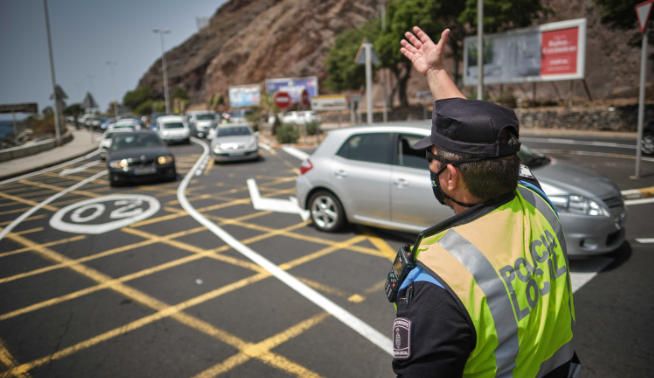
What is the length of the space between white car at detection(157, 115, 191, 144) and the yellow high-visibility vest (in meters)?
26.2

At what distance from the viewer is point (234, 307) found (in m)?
4.37

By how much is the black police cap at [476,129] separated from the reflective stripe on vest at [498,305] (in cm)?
31

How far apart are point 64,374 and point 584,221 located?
4856 mm

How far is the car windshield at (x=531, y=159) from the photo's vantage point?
18.4 ft

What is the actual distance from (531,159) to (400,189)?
5.50 ft

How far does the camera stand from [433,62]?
6.70 ft

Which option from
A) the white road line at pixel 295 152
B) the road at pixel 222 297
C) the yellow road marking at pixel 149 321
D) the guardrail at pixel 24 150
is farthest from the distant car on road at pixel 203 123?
the yellow road marking at pixel 149 321

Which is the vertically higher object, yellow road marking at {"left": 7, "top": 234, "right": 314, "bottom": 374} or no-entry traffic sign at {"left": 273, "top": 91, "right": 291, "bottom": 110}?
no-entry traffic sign at {"left": 273, "top": 91, "right": 291, "bottom": 110}

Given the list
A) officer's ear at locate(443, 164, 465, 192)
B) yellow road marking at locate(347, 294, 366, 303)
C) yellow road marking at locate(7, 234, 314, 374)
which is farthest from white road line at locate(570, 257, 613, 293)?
officer's ear at locate(443, 164, 465, 192)

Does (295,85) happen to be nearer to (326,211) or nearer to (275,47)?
(275,47)

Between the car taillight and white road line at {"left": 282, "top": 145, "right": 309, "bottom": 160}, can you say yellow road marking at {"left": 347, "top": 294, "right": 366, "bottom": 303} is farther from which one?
white road line at {"left": 282, "top": 145, "right": 309, "bottom": 160}

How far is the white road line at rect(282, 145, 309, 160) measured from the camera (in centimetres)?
1820

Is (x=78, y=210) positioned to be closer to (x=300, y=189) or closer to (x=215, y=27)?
(x=300, y=189)

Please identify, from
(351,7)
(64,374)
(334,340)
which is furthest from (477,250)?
(351,7)
